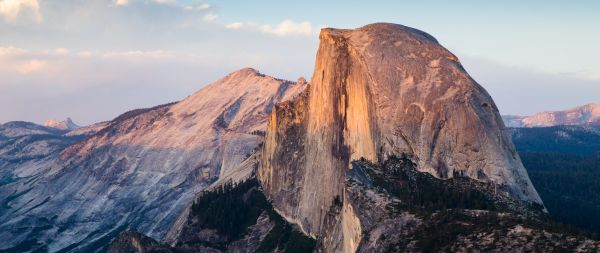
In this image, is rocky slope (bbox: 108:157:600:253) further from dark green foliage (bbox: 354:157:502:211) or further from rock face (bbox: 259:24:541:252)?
rock face (bbox: 259:24:541:252)

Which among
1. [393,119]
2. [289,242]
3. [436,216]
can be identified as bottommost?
[289,242]

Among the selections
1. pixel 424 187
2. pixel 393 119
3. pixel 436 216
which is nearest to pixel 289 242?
pixel 393 119

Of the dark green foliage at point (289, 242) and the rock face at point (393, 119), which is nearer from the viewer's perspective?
the rock face at point (393, 119)

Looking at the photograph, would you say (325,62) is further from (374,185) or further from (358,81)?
(374,185)

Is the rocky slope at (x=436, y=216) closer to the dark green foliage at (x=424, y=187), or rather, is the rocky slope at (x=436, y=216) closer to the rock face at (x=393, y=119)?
the dark green foliage at (x=424, y=187)

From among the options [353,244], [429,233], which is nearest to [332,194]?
[353,244]

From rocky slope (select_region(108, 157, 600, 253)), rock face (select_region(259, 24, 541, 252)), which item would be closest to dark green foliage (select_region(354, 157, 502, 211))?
rocky slope (select_region(108, 157, 600, 253))

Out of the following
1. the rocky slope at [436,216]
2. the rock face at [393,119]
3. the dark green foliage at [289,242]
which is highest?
the rock face at [393,119]

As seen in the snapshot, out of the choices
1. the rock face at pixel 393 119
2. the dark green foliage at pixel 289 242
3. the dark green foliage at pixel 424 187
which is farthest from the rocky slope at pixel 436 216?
the dark green foliage at pixel 289 242

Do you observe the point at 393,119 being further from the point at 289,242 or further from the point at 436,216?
the point at 289,242
